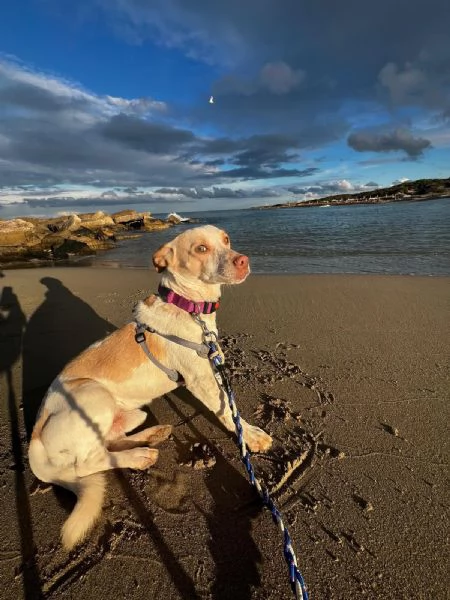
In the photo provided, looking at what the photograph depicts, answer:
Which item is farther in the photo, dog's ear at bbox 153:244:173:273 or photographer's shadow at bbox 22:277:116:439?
photographer's shadow at bbox 22:277:116:439

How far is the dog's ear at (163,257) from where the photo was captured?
3.28 m

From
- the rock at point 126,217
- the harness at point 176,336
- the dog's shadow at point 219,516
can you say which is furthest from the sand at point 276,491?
the rock at point 126,217

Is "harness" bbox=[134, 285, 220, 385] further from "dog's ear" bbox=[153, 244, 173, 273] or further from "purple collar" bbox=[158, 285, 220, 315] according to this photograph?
"dog's ear" bbox=[153, 244, 173, 273]

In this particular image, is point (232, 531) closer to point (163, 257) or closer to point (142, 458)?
point (142, 458)

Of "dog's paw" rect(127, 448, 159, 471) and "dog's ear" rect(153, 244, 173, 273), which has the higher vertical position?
"dog's ear" rect(153, 244, 173, 273)

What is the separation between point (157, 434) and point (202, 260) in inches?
67.1

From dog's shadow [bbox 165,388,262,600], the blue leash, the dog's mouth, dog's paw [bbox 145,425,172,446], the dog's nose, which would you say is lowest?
dog's shadow [bbox 165,388,262,600]

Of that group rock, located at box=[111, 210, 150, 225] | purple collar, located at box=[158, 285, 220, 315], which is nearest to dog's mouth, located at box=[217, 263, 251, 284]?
purple collar, located at box=[158, 285, 220, 315]

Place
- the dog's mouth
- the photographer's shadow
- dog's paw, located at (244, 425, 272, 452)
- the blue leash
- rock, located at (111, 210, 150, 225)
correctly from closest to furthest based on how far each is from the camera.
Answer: the blue leash, dog's paw, located at (244, 425, 272, 452), the dog's mouth, the photographer's shadow, rock, located at (111, 210, 150, 225)

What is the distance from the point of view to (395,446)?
2943mm

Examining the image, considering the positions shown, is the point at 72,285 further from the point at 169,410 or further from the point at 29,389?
the point at 169,410

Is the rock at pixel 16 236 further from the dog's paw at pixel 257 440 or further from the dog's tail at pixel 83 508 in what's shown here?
the dog's paw at pixel 257 440

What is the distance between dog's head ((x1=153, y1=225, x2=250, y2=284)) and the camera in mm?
3123

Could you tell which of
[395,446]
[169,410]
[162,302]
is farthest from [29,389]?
[395,446]
